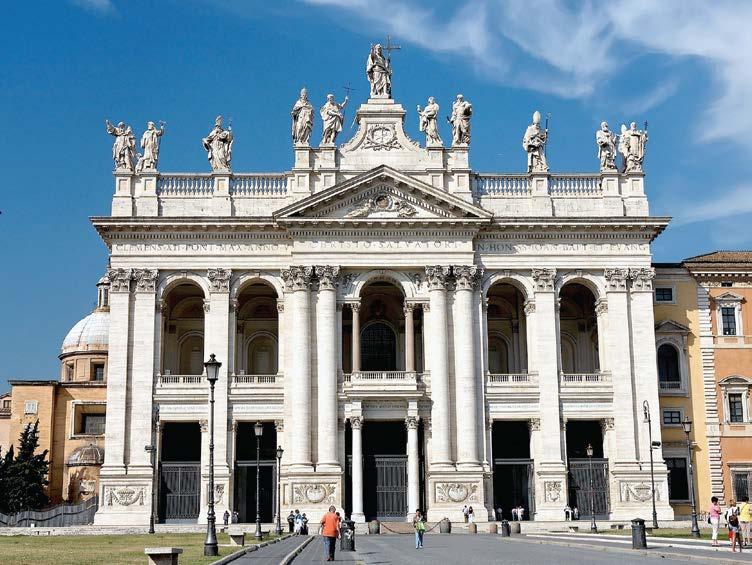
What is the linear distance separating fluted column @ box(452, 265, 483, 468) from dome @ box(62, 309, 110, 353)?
148 ft

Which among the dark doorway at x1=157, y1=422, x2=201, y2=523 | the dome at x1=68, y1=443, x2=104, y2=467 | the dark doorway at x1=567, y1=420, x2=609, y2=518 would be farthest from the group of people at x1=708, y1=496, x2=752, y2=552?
the dome at x1=68, y1=443, x2=104, y2=467

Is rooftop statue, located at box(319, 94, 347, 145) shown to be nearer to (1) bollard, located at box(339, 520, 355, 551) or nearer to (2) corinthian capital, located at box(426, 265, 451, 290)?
(2) corinthian capital, located at box(426, 265, 451, 290)

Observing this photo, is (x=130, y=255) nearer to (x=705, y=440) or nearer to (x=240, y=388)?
(x=240, y=388)

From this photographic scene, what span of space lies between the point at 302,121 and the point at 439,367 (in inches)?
630

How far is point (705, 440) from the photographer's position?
65688 mm

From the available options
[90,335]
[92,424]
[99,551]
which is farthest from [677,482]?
[90,335]

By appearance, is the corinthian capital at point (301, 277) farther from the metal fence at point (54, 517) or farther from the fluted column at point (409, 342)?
the metal fence at point (54, 517)

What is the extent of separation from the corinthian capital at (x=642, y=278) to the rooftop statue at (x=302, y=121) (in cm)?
1991

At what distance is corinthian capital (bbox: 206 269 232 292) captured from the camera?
63375mm

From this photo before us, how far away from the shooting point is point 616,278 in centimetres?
6431

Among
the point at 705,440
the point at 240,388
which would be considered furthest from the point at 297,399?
the point at 705,440

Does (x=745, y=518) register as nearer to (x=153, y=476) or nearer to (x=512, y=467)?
(x=512, y=467)

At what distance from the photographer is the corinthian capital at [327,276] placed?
62.6m

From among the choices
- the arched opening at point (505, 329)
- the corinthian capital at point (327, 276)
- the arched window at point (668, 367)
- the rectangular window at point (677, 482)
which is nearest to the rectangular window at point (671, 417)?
the arched window at point (668, 367)
